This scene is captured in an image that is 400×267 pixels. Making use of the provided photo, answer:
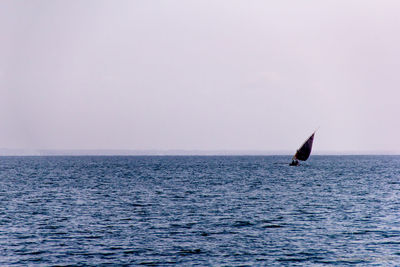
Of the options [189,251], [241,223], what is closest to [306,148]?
[241,223]

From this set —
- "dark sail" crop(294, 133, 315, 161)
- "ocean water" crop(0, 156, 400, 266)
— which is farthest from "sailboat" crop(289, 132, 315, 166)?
"ocean water" crop(0, 156, 400, 266)

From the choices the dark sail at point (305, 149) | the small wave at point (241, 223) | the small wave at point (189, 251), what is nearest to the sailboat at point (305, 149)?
the dark sail at point (305, 149)

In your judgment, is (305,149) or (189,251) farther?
(305,149)

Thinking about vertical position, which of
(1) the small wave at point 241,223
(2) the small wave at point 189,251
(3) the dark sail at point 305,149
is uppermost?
(3) the dark sail at point 305,149

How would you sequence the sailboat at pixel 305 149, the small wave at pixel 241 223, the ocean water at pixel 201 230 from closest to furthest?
the ocean water at pixel 201 230 → the small wave at pixel 241 223 → the sailboat at pixel 305 149

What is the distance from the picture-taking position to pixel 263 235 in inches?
1341

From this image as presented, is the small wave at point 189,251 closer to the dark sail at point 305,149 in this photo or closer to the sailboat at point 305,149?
the sailboat at point 305,149

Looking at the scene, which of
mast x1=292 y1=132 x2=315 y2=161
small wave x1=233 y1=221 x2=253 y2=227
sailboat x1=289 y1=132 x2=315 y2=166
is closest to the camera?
small wave x1=233 y1=221 x2=253 y2=227

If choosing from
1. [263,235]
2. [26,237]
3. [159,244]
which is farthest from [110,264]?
[263,235]

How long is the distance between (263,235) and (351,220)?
1069 cm

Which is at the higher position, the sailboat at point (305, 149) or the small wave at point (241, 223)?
the sailboat at point (305, 149)

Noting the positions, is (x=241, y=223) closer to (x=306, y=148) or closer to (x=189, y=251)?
(x=189, y=251)

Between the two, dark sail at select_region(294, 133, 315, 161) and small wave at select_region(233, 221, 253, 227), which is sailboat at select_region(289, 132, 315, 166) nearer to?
dark sail at select_region(294, 133, 315, 161)

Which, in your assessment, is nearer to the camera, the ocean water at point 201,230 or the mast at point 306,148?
the ocean water at point 201,230
